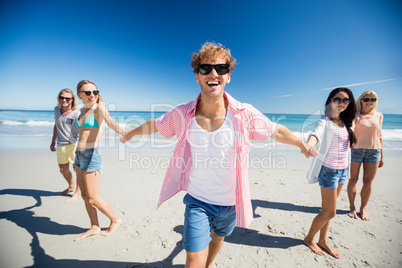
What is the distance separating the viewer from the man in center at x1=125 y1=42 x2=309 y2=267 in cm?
180

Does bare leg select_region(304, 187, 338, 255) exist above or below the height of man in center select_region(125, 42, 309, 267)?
below

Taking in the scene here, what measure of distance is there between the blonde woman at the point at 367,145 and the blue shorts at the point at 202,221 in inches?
139

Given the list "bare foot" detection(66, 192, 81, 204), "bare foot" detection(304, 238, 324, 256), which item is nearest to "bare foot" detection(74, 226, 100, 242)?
"bare foot" detection(66, 192, 81, 204)

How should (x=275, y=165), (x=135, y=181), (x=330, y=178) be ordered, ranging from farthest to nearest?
(x=275, y=165) → (x=135, y=181) → (x=330, y=178)

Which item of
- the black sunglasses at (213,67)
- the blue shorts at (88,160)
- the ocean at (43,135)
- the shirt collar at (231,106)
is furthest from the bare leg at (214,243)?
the ocean at (43,135)

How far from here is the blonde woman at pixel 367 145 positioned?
3674mm

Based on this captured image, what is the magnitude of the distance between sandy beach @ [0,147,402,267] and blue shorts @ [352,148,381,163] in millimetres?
1261

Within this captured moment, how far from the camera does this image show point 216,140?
5.91 ft

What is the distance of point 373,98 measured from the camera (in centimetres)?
368

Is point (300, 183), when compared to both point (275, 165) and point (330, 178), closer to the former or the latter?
point (275, 165)

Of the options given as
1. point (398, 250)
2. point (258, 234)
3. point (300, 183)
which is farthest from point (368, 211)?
point (258, 234)

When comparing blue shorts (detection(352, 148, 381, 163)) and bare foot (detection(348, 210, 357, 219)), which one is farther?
bare foot (detection(348, 210, 357, 219))

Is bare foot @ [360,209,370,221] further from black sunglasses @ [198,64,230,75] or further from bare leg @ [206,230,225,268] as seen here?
black sunglasses @ [198,64,230,75]

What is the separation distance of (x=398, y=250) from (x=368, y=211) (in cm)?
130
